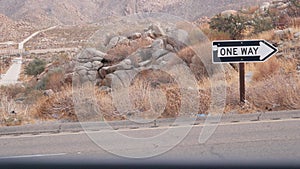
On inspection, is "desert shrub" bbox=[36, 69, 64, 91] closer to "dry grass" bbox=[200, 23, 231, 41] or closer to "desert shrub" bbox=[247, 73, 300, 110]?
"dry grass" bbox=[200, 23, 231, 41]

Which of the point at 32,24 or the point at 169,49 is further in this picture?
the point at 32,24

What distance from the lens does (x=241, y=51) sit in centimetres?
1076

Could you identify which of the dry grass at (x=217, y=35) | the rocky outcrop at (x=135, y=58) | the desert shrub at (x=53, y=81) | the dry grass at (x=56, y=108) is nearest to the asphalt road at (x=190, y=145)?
the dry grass at (x=56, y=108)

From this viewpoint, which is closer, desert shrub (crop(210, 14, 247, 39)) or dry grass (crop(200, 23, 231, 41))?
dry grass (crop(200, 23, 231, 41))

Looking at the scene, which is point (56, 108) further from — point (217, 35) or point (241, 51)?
point (217, 35)

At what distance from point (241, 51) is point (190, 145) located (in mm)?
3625

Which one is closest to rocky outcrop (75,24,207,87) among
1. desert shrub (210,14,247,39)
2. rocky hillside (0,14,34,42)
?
desert shrub (210,14,247,39)

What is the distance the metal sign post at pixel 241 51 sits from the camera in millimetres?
10750

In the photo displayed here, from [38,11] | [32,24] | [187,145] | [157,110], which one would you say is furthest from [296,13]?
[38,11]

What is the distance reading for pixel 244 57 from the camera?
35.3 feet

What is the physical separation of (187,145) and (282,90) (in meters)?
3.93

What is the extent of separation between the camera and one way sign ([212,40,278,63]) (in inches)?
423

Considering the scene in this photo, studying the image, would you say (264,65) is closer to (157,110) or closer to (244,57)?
(244,57)

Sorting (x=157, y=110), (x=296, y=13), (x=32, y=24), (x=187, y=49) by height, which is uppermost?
(x=32, y=24)
